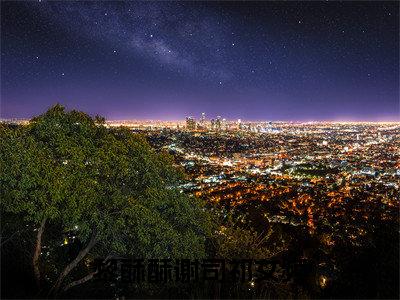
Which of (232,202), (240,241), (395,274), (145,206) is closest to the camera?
(145,206)

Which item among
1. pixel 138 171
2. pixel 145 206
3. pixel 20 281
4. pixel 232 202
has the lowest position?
pixel 232 202

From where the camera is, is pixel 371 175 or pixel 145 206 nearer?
pixel 145 206

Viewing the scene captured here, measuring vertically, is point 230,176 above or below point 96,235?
below

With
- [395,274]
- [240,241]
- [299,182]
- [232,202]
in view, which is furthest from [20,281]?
[299,182]

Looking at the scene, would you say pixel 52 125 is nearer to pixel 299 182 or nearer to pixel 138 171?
pixel 138 171

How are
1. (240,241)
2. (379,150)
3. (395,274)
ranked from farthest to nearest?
(379,150) < (240,241) < (395,274)

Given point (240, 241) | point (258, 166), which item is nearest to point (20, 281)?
point (240, 241)
